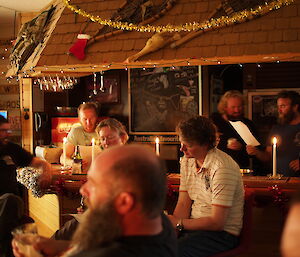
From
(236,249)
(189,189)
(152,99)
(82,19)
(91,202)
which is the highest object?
(82,19)

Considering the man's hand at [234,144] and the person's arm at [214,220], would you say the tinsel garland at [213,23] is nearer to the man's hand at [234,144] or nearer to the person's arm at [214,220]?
the man's hand at [234,144]

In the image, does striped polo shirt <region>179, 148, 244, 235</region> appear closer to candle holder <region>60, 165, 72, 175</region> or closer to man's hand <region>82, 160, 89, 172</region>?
man's hand <region>82, 160, 89, 172</region>

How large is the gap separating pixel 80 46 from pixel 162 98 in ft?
6.21

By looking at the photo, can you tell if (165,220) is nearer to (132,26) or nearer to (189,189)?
(189,189)

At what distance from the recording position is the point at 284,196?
11.1 feet

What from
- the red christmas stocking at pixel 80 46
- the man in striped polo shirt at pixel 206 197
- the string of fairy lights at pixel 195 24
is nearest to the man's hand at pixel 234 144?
the string of fairy lights at pixel 195 24

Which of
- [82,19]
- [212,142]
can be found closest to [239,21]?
[82,19]

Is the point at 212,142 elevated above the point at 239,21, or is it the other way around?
the point at 239,21

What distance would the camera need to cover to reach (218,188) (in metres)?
2.61

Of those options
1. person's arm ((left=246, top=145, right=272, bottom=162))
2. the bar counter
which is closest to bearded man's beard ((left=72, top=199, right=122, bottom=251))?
the bar counter

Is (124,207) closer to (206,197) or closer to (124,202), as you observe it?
(124,202)

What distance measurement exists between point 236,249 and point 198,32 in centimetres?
275

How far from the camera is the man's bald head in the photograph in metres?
1.39

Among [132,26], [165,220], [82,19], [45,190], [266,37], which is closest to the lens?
[165,220]
